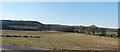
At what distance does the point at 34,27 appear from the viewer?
12475cm

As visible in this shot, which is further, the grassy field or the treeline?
the treeline

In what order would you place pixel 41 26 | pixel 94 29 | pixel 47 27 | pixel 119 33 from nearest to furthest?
pixel 119 33 → pixel 94 29 → pixel 41 26 → pixel 47 27

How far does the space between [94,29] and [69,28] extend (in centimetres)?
2805

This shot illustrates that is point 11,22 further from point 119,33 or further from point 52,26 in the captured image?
point 119,33

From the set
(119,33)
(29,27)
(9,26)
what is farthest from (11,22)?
(119,33)

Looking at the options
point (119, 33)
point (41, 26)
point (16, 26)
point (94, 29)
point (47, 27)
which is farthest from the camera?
point (47, 27)

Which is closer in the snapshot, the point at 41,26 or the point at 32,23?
the point at 32,23

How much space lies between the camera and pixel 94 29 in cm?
10856

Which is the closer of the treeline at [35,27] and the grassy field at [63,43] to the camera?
the grassy field at [63,43]

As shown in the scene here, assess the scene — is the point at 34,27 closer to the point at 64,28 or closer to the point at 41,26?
the point at 41,26

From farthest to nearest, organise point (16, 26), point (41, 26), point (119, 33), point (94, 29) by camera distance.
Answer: point (41, 26)
point (16, 26)
point (94, 29)
point (119, 33)

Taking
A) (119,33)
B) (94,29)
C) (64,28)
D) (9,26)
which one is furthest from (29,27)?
(119,33)

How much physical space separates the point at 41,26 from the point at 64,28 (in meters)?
12.1

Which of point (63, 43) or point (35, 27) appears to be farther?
point (35, 27)
